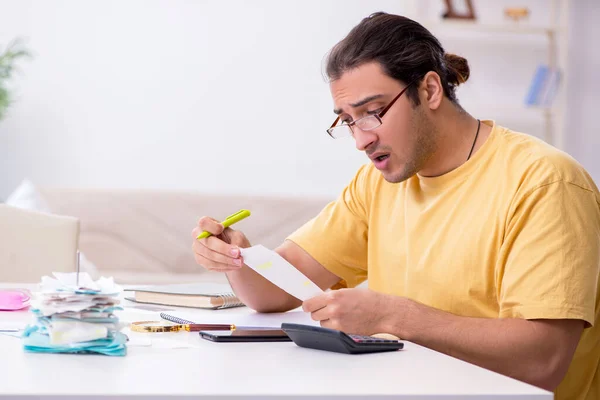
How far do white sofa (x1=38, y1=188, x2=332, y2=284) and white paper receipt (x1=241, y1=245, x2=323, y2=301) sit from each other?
2207mm

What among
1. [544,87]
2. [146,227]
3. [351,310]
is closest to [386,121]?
[351,310]

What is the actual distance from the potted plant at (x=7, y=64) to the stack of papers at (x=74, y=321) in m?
3.03

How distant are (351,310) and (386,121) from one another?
0.52m

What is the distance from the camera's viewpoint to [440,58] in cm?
175

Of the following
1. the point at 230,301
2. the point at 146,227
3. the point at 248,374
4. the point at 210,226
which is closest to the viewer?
the point at 248,374

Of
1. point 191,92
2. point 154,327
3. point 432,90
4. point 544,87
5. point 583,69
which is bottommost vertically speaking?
point 154,327

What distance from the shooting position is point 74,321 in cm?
104

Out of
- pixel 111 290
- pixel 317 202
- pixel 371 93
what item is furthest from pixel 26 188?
pixel 111 290

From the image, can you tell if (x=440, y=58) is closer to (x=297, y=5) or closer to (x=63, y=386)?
(x=63, y=386)

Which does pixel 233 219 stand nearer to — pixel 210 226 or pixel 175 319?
pixel 210 226

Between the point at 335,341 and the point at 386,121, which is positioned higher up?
the point at 386,121

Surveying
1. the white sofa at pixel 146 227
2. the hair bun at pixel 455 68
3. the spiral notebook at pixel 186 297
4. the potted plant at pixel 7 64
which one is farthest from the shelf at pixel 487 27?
the spiral notebook at pixel 186 297

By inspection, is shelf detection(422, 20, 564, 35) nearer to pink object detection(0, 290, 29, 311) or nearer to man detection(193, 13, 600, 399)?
man detection(193, 13, 600, 399)

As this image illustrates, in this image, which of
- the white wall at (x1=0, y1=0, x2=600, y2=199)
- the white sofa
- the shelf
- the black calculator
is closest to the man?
the black calculator
